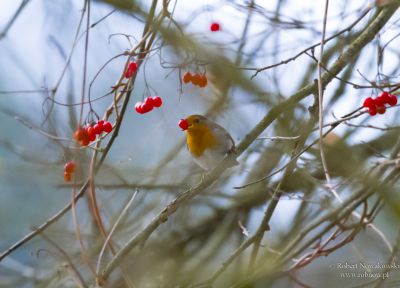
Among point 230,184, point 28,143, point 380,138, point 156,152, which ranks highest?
point 28,143

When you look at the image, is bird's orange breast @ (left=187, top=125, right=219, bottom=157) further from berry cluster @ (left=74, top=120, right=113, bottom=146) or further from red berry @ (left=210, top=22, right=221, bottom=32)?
berry cluster @ (left=74, top=120, right=113, bottom=146)

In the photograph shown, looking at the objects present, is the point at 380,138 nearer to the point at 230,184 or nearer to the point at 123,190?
the point at 230,184

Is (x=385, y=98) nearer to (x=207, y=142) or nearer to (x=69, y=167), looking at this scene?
(x=69, y=167)

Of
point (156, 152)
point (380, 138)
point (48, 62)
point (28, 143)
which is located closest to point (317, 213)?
point (380, 138)

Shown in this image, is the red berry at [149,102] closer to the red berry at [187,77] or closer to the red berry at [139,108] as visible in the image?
the red berry at [139,108]

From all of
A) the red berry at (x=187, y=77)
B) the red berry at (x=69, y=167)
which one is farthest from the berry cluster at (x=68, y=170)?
the red berry at (x=187, y=77)

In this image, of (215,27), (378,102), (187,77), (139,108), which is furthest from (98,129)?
(378,102)
